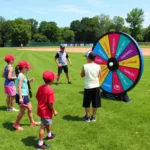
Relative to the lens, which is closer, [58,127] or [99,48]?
[58,127]

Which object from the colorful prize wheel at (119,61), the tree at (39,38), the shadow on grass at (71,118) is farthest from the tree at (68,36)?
the shadow on grass at (71,118)

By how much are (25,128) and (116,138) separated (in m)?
2.16

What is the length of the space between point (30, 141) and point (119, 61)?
14.4ft

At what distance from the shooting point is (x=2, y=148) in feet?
17.7

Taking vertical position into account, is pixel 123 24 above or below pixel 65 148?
above

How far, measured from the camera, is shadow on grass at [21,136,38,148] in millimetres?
5593

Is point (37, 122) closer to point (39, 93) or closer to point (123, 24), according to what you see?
point (39, 93)

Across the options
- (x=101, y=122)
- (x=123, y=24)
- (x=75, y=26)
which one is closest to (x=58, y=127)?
(x=101, y=122)

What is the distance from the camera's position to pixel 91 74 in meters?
6.79

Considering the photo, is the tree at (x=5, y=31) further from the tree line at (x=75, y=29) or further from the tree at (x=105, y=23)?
the tree at (x=105, y=23)

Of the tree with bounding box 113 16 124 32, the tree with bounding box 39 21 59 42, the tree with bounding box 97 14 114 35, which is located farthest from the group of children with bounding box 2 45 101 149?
the tree with bounding box 113 16 124 32

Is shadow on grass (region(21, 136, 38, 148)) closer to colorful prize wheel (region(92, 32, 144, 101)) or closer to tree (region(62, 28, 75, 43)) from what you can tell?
colorful prize wheel (region(92, 32, 144, 101))

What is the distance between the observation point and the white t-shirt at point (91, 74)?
6.79m

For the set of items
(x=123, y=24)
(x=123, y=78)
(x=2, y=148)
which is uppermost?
(x=123, y=24)
